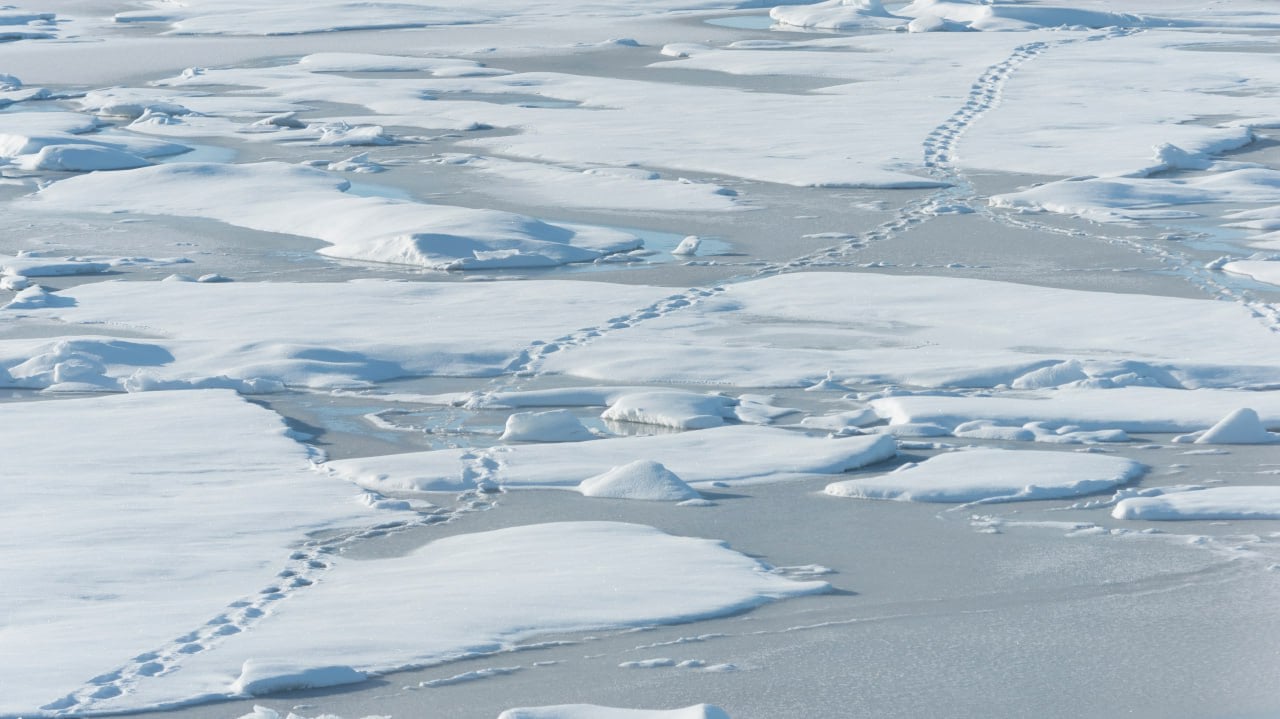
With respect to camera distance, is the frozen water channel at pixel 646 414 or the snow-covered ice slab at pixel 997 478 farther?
the snow-covered ice slab at pixel 997 478

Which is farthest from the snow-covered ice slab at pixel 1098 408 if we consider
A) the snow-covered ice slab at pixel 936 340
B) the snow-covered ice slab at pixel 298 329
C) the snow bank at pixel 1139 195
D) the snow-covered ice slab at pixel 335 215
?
the snow bank at pixel 1139 195

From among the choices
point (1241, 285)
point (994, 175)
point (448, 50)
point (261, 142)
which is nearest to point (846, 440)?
point (1241, 285)

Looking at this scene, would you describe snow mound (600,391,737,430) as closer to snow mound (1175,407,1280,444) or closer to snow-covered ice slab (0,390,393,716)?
snow-covered ice slab (0,390,393,716)

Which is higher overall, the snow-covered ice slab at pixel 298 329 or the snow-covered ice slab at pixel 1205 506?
the snow-covered ice slab at pixel 1205 506

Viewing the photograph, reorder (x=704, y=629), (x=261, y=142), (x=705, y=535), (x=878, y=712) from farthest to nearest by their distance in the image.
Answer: (x=261, y=142) < (x=705, y=535) < (x=704, y=629) < (x=878, y=712)

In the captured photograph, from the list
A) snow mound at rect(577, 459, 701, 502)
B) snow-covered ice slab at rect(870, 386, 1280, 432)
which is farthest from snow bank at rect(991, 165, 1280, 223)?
snow mound at rect(577, 459, 701, 502)

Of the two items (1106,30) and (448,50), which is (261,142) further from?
(1106,30)

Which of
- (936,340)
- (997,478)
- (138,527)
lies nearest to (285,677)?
(138,527)

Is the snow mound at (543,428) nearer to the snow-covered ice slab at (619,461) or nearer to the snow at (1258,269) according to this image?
the snow-covered ice slab at (619,461)
